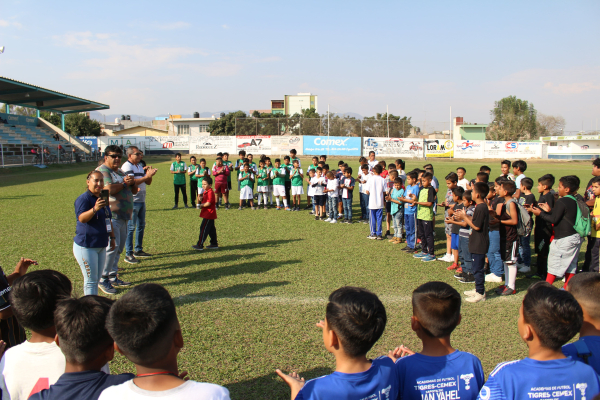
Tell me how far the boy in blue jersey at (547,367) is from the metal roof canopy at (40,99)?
3825 centimetres

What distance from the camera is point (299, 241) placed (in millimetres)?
8797

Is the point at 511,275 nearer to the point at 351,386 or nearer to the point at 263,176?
the point at 351,386

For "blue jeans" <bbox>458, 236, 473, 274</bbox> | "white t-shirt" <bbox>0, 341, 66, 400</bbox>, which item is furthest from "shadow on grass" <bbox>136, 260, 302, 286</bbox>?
"white t-shirt" <bbox>0, 341, 66, 400</bbox>

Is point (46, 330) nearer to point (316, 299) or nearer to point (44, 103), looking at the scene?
point (316, 299)

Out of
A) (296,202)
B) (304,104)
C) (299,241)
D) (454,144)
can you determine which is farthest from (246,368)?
(304,104)

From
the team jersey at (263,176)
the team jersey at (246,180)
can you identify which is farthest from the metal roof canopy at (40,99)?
the team jersey at (263,176)

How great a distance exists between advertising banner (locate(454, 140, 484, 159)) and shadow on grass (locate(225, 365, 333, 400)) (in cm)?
3841

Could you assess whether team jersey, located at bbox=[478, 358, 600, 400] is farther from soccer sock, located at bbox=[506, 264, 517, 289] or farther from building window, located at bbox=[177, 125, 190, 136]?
building window, located at bbox=[177, 125, 190, 136]

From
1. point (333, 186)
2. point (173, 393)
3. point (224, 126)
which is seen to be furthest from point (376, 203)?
point (224, 126)

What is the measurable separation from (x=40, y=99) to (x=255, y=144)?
22.4 metres

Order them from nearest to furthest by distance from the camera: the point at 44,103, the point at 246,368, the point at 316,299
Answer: the point at 246,368, the point at 316,299, the point at 44,103

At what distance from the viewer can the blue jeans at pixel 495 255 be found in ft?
18.6

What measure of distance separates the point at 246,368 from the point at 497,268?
450 cm

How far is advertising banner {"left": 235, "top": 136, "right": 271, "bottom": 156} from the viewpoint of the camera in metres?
38.8
